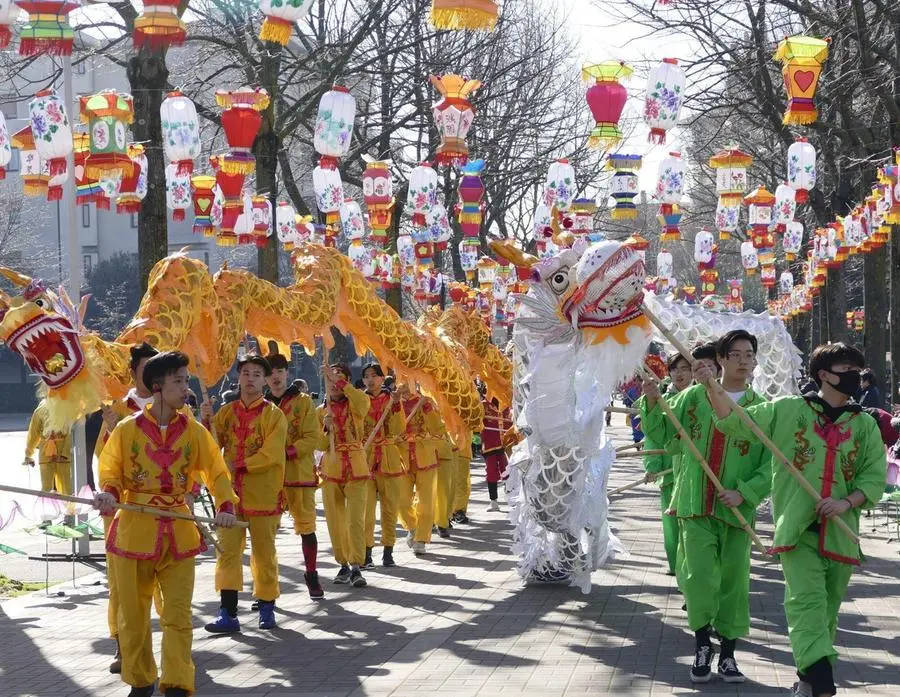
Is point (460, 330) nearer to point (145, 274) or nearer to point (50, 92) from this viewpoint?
point (145, 274)

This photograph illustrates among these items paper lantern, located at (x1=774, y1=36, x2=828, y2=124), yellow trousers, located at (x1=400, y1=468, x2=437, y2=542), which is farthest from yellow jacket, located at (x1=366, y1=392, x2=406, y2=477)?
paper lantern, located at (x1=774, y1=36, x2=828, y2=124)

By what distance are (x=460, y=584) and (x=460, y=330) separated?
19.1 feet

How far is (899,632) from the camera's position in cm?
833

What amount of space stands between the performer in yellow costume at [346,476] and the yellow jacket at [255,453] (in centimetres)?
202

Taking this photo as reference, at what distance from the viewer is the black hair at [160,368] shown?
672 centimetres

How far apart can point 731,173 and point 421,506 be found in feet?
27.9

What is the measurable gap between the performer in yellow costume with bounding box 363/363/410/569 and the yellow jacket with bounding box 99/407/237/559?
5361 millimetres

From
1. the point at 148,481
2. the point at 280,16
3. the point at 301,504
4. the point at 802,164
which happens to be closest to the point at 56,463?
the point at 301,504

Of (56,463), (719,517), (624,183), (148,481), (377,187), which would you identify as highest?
(377,187)

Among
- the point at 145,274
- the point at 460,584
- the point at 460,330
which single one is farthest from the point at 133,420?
the point at 460,330

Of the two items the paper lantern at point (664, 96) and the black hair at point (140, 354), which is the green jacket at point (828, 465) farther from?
the paper lantern at point (664, 96)

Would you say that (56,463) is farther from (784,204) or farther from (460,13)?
(784,204)

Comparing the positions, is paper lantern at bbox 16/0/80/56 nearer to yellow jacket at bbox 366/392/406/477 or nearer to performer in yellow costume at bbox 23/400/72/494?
yellow jacket at bbox 366/392/406/477

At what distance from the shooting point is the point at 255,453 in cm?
877
